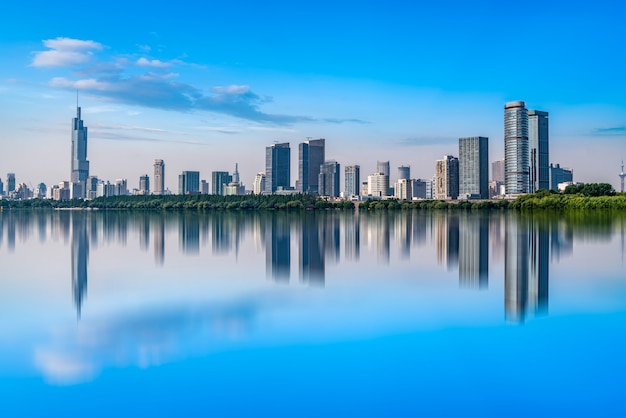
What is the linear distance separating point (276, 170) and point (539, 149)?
2945 inches

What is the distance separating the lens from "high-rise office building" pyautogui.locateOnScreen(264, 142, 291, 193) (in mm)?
182125

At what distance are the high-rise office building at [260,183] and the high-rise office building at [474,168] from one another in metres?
61.1

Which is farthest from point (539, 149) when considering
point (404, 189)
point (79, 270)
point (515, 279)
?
point (79, 270)

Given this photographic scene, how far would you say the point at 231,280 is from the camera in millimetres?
14688

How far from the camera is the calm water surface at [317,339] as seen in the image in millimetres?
6461

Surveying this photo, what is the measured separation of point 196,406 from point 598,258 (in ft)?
50.0

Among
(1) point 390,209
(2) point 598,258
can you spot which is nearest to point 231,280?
(2) point 598,258

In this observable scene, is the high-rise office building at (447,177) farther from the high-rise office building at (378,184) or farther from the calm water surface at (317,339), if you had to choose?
the calm water surface at (317,339)

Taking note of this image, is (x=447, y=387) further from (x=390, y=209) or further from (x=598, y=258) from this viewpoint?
(x=390, y=209)

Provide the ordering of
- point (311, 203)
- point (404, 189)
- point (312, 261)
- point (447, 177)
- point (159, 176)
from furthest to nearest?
1. point (159, 176)
2. point (404, 189)
3. point (447, 177)
4. point (311, 203)
5. point (312, 261)

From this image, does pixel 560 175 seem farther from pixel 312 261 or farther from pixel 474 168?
pixel 312 261

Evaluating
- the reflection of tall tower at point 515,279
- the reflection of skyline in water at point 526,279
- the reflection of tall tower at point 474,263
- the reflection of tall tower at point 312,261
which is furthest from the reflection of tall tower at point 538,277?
the reflection of tall tower at point 312,261

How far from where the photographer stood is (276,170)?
183 metres

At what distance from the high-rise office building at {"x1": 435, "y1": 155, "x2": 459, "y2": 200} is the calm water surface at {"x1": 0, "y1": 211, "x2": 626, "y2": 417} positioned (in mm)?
135498
